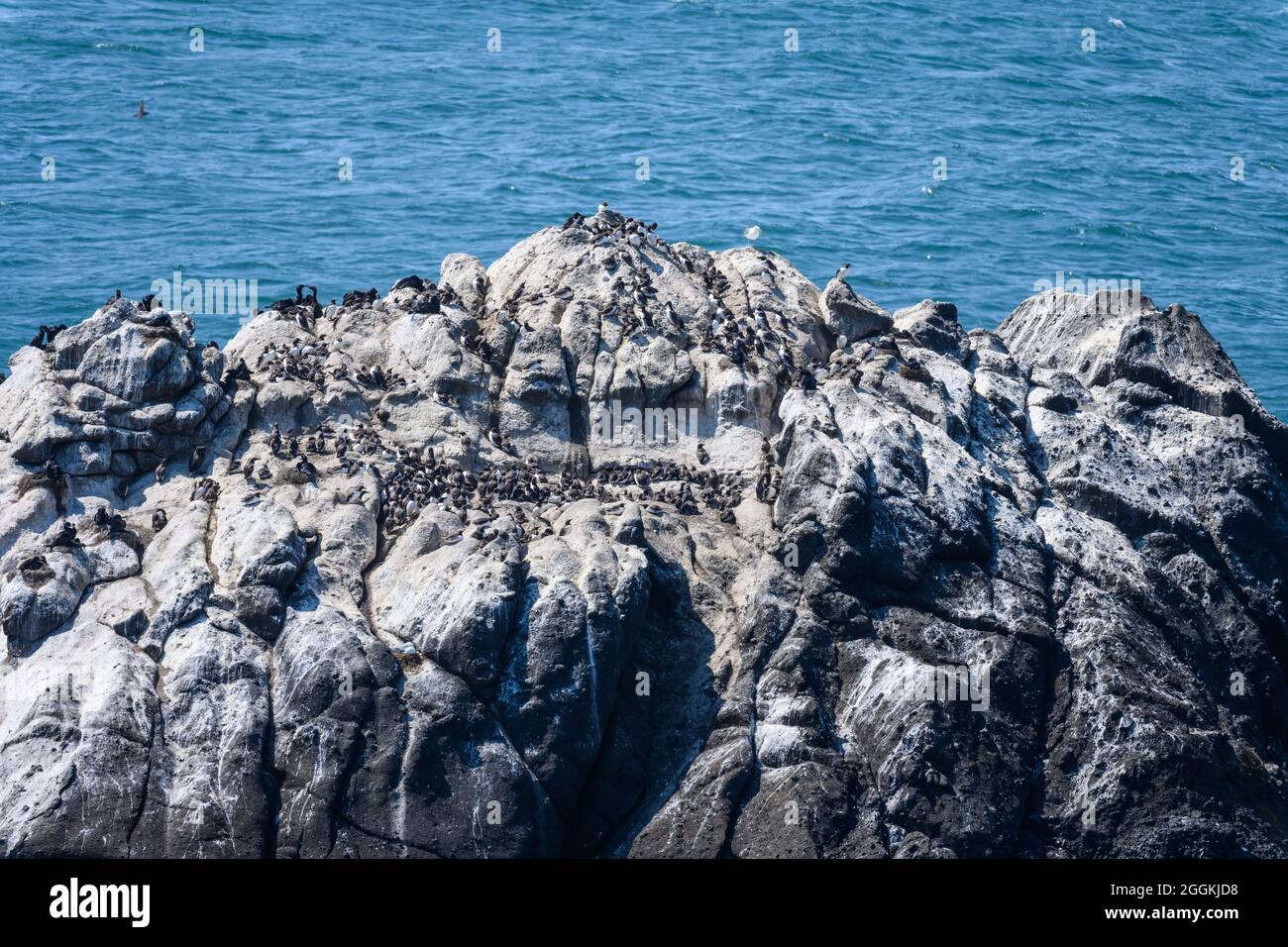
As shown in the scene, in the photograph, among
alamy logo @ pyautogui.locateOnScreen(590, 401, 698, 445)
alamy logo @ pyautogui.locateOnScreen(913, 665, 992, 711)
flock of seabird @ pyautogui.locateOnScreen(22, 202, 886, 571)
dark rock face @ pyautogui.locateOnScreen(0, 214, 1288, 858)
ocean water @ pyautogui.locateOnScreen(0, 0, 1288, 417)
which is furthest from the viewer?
ocean water @ pyautogui.locateOnScreen(0, 0, 1288, 417)

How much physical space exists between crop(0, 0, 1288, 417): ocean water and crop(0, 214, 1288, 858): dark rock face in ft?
77.8

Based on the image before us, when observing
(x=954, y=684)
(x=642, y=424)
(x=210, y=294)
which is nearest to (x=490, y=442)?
(x=642, y=424)

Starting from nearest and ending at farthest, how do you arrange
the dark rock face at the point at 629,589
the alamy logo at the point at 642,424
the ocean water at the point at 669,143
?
1. the dark rock face at the point at 629,589
2. the alamy logo at the point at 642,424
3. the ocean water at the point at 669,143

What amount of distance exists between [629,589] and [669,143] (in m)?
54.5

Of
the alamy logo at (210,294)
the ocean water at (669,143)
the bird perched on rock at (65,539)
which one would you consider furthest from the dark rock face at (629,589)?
the alamy logo at (210,294)

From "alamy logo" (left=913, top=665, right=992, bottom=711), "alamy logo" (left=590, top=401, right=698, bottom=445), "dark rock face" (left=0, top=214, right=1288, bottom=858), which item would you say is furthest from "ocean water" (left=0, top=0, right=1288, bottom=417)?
"alamy logo" (left=913, top=665, right=992, bottom=711)

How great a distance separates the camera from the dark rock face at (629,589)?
2888cm

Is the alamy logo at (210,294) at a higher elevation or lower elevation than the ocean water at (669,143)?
lower

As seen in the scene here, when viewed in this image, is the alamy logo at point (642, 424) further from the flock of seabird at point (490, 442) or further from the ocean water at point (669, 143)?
the ocean water at point (669, 143)

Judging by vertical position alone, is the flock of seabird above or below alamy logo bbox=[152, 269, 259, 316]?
above

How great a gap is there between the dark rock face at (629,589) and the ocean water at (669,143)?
23.7 meters

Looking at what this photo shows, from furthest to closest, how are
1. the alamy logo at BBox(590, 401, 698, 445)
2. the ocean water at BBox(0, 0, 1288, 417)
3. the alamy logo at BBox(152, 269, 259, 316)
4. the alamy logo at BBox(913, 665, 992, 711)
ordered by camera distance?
the ocean water at BBox(0, 0, 1288, 417)
the alamy logo at BBox(152, 269, 259, 316)
the alamy logo at BBox(590, 401, 698, 445)
the alamy logo at BBox(913, 665, 992, 711)

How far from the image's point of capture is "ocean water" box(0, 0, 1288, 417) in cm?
6725

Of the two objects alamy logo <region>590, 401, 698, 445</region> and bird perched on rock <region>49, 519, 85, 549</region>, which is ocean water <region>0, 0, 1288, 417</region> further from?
bird perched on rock <region>49, 519, 85, 549</region>
